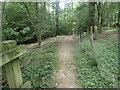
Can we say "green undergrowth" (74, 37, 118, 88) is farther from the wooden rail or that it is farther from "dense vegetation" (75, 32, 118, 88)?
the wooden rail

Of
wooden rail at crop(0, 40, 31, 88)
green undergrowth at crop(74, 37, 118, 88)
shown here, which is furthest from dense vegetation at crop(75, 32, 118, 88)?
wooden rail at crop(0, 40, 31, 88)

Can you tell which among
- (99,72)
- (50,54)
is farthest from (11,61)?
(50,54)

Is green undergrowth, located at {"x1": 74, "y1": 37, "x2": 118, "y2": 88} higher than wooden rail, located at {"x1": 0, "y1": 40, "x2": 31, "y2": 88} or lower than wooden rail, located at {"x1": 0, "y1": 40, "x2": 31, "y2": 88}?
lower

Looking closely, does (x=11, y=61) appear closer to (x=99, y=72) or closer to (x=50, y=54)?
(x=99, y=72)

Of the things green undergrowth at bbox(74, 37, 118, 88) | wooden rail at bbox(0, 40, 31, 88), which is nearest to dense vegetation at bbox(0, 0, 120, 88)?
green undergrowth at bbox(74, 37, 118, 88)

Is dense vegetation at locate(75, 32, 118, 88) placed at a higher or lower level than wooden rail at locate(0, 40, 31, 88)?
lower

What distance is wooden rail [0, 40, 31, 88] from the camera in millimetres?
1261

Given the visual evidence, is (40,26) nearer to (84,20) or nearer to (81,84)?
(84,20)

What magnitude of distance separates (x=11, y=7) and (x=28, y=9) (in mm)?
1788

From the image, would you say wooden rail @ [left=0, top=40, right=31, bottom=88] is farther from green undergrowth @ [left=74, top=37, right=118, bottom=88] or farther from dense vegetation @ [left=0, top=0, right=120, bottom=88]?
green undergrowth @ [left=74, top=37, right=118, bottom=88]

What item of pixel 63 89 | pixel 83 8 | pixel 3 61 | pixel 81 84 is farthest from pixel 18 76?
pixel 83 8

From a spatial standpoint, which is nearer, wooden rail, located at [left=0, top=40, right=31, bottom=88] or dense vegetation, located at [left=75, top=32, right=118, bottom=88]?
wooden rail, located at [left=0, top=40, right=31, bottom=88]

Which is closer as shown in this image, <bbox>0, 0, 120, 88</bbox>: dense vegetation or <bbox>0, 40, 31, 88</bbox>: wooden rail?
<bbox>0, 40, 31, 88</bbox>: wooden rail

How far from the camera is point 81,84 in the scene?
411 centimetres
